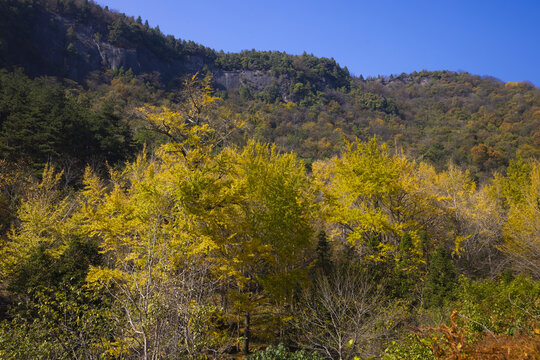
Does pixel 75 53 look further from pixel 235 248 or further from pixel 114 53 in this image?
pixel 235 248

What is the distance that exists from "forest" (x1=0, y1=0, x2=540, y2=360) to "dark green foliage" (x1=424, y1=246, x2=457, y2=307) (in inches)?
2.8

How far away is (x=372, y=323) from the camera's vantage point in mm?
8953

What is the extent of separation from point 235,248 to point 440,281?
8544mm

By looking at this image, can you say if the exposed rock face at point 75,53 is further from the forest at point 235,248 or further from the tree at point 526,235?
the tree at point 526,235

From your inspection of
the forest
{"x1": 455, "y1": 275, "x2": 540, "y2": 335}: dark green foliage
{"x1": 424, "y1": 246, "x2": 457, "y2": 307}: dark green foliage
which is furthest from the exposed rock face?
{"x1": 455, "y1": 275, "x2": 540, "y2": 335}: dark green foliage

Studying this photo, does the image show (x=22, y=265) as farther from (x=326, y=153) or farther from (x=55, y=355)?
(x=326, y=153)

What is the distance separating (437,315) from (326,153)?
121 ft

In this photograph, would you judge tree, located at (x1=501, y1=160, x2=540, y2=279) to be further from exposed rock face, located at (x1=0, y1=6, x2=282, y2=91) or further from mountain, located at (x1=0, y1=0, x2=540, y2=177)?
exposed rock face, located at (x1=0, y1=6, x2=282, y2=91)

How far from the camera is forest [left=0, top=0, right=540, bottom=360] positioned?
4.88 m

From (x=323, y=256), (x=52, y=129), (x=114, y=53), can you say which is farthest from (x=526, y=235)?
(x=114, y=53)

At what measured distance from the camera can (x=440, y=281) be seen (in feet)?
38.1

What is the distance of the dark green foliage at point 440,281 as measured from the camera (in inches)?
438

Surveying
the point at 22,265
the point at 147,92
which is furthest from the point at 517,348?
the point at 147,92

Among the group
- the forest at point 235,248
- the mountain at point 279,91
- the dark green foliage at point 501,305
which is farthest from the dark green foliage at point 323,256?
the mountain at point 279,91
